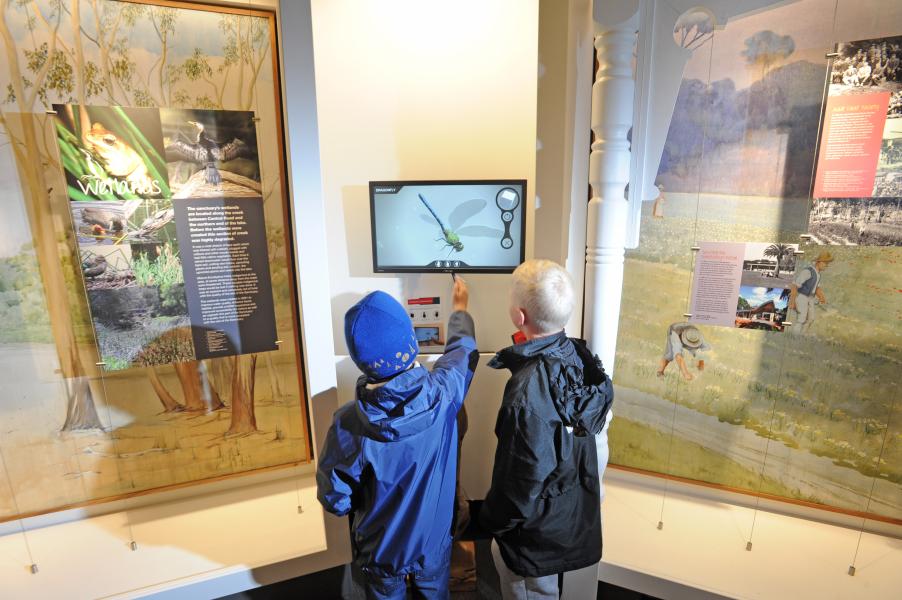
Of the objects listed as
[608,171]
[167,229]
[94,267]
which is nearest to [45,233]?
[94,267]

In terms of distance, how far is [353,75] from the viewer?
6.29 feet

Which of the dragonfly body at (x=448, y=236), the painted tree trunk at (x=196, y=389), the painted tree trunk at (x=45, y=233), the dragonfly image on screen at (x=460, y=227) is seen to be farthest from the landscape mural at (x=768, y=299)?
the painted tree trunk at (x=45, y=233)

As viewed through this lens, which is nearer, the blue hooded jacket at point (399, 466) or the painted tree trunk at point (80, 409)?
the blue hooded jacket at point (399, 466)

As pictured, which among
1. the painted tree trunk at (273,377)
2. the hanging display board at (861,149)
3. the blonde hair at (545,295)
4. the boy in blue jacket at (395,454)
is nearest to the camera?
the boy in blue jacket at (395,454)

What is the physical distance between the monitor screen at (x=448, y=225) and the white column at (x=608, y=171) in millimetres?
419

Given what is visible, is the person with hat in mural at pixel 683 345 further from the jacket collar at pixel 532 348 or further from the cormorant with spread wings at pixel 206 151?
the cormorant with spread wings at pixel 206 151

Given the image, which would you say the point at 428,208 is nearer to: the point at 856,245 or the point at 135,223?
the point at 135,223

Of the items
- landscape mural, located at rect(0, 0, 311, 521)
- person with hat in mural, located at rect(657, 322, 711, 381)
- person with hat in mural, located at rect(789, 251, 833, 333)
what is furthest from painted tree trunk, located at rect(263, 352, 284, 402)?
person with hat in mural, located at rect(789, 251, 833, 333)

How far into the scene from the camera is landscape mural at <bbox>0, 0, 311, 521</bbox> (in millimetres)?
1714

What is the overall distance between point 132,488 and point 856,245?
3.41 metres

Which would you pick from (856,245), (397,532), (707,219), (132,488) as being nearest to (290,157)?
(397,532)

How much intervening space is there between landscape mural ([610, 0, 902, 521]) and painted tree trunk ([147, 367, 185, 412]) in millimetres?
2168

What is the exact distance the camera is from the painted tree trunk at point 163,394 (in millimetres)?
2025

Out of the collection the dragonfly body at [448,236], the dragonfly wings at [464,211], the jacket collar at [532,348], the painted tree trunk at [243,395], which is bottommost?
the painted tree trunk at [243,395]
